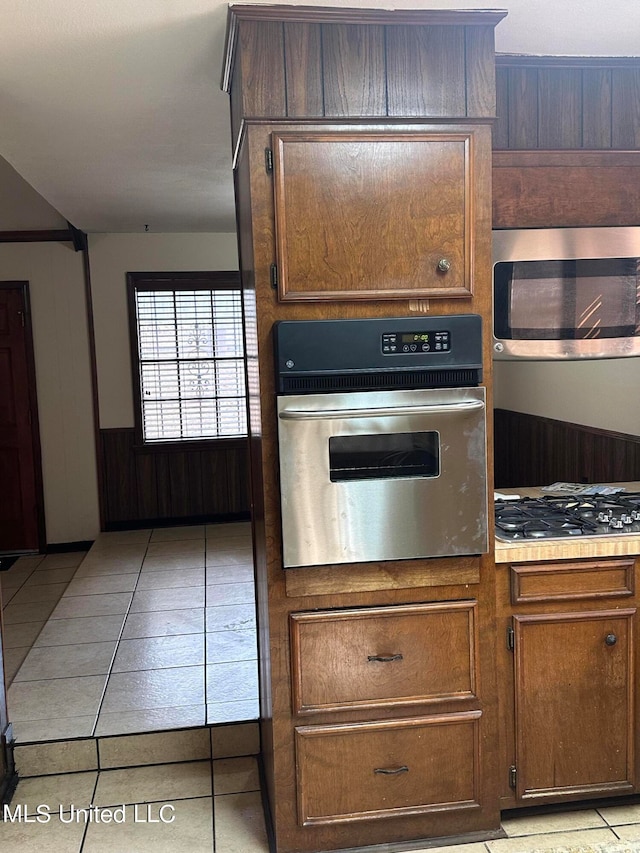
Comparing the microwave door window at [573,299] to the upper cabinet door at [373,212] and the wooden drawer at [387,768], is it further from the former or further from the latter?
the wooden drawer at [387,768]

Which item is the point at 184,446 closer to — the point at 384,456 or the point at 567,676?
the point at 384,456

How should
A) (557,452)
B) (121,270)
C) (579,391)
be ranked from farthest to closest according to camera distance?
(121,270) < (557,452) < (579,391)

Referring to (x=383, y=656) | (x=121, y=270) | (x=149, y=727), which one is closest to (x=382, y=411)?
(x=383, y=656)

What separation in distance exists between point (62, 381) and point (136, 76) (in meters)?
4.06

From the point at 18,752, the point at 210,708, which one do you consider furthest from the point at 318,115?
the point at 18,752

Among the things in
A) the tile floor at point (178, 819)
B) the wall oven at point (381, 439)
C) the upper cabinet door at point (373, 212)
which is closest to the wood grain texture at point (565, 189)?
the upper cabinet door at point (373, 212)

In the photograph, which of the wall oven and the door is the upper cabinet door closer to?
the wall oven

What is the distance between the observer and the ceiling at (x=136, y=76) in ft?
6.97

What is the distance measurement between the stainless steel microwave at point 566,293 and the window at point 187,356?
3.83 meters

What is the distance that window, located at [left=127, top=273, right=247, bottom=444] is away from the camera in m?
6.30

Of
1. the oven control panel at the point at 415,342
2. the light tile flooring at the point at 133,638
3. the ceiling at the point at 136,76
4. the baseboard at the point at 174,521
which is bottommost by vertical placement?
the light tile flooring at the point at 133,638

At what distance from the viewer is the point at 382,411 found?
223 centimetres

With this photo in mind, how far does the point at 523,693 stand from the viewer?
2414mm

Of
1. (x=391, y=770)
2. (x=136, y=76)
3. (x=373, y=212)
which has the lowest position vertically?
(x=391, y=770)
